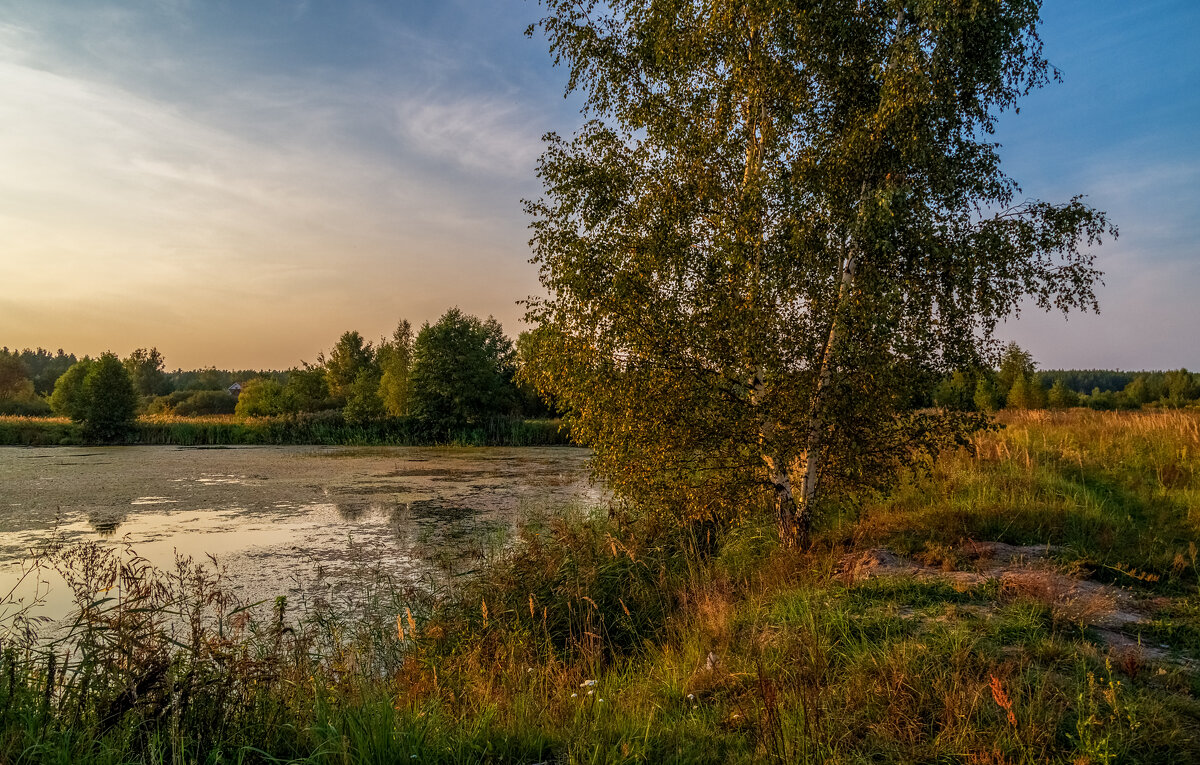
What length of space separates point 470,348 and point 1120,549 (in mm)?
36333

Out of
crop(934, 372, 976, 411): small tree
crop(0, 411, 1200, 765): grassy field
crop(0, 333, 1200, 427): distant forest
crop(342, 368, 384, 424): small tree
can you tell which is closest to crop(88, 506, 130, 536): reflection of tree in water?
crop(0, 411, 1200, 765): grassy field

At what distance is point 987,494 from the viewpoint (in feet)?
27.1

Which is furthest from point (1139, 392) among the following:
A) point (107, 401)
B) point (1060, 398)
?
point (107, 401)

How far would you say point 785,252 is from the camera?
6.79 meters

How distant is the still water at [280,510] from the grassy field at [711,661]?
1.38m

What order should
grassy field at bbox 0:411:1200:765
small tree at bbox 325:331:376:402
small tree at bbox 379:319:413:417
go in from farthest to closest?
1. small tree at bbox 325:331:376:402
2. small tree at bbox 379:319:413:417
3. grassy field at bbox 0:411:1200:765

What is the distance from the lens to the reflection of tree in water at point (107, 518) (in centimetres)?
1014

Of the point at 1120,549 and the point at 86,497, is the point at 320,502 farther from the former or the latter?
the point at 1120,549

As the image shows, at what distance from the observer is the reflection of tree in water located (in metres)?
10.1

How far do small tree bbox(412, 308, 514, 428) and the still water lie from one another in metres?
13.8

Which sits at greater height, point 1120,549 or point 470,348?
point 470,348

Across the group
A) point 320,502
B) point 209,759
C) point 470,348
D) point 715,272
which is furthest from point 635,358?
point 470,348

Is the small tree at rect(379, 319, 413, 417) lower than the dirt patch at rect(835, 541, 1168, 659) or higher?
higher

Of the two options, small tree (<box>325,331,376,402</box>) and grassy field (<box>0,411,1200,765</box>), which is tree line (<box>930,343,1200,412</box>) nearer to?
grassy field (<box>0,411,1200,765</box>)
